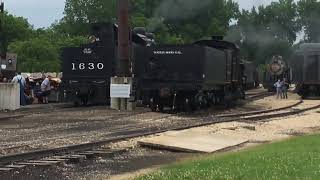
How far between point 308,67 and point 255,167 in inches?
1423

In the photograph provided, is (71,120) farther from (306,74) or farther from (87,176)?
(306,74)

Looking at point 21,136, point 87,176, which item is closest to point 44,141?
point 21,136

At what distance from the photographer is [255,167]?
10.7 metres

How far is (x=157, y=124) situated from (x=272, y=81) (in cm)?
3914

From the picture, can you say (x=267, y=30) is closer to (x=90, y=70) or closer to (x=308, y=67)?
(x=308, y=67)

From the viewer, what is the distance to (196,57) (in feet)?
90.3

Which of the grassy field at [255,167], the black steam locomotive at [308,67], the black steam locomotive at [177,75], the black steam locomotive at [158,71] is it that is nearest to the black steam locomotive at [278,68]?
the black steam locomotive at [308,67]

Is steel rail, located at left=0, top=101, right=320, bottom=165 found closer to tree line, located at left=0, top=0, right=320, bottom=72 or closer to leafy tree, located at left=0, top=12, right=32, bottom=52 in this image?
tree line, located at left=0, top=0, right=320, bottom=72

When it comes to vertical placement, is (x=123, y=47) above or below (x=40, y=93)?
above

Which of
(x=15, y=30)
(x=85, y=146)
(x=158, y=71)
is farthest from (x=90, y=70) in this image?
(x=15, y=30)

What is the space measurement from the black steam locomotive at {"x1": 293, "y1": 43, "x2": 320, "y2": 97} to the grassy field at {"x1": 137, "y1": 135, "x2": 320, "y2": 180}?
32.7 m

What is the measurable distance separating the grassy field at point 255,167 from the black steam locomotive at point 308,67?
32720 millimetres

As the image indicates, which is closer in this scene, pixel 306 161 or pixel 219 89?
pixel 306 161

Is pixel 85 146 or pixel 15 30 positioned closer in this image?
pixel 85 146
